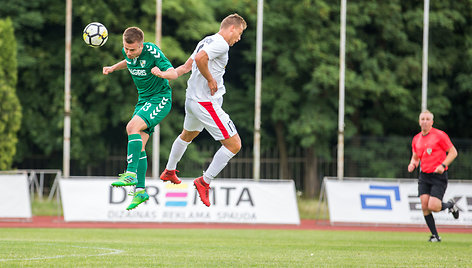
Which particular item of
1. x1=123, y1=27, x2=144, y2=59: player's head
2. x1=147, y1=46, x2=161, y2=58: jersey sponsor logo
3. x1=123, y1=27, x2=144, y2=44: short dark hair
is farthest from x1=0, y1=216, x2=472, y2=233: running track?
x1=123, y1=27, x2=144, y2=44: short dark hair

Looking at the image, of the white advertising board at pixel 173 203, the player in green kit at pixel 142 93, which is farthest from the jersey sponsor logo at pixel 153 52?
the white advertising board at pixel 173 203

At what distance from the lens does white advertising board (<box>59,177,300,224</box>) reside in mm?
19906

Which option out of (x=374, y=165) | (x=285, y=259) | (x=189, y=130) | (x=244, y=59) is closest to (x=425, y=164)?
(x=285, y=259)

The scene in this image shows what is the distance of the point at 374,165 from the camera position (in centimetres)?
3012

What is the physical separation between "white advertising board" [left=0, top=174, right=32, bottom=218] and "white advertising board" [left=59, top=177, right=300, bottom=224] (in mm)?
1000

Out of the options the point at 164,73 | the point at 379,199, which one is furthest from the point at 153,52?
the point at 379,199

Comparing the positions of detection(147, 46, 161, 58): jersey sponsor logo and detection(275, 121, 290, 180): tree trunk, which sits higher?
detection(147, 46, 161, 58): jersey sponsor logo

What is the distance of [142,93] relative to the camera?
9.99 meters

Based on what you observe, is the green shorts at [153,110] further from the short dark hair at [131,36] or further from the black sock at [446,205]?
the black sock at [446,205]

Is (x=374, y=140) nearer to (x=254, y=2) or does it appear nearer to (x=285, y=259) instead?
(x=254, y=2)

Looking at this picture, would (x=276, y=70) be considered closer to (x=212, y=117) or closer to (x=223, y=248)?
(x=223, y=248)

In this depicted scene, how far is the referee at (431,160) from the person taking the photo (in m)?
15.0

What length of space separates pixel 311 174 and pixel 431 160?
1612 cm

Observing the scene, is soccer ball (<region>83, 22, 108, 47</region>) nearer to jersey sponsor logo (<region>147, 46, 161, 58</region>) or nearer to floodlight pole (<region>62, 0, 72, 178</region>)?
jersey sponsor logo (<region>147, 46, 161, 58</region>)
